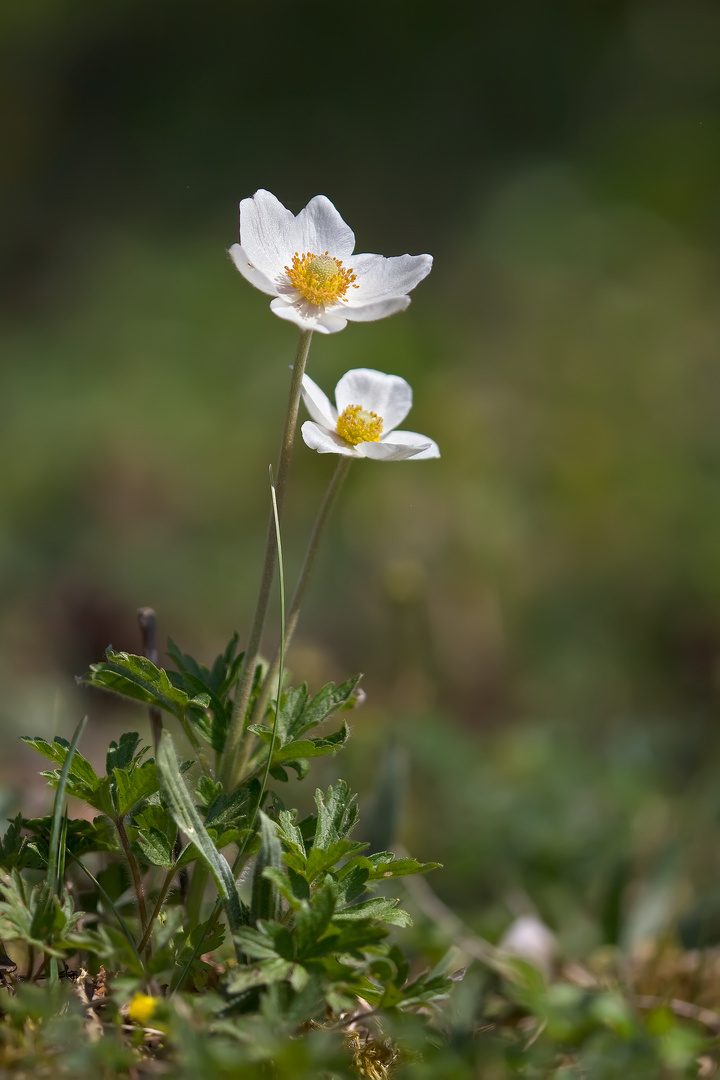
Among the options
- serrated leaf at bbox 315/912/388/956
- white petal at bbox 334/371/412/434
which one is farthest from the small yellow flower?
white petal at bbox 334/371/412/434

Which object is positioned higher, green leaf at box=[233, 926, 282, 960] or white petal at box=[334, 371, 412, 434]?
white petal at box=[334, 371, 412, 434]

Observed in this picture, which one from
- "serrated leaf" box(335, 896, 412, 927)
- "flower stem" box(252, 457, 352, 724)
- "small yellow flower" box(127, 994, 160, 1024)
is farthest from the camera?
"flower stem" box(252, 457, 352, 724)

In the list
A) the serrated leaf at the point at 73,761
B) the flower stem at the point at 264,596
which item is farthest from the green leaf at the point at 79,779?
the flower stem at the point at 264,596

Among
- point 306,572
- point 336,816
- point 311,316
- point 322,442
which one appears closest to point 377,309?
point 311,316

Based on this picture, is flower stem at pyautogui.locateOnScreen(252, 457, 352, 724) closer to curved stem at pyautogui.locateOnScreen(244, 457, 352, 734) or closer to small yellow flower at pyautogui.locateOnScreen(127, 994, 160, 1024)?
curved stem at pyautogui.locateOnScreen(244, 457, 352, 734)

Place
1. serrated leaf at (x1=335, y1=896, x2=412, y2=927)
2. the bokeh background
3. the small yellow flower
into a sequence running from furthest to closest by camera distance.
Result: the bokeh background
serrated leaf at (x1=335, y1=896, x2=412, y2=927)
the small yellow flower

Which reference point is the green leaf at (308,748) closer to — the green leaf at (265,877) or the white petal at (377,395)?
the green leaf at (265,877)

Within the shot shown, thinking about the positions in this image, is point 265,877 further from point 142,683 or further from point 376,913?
point 142,683
